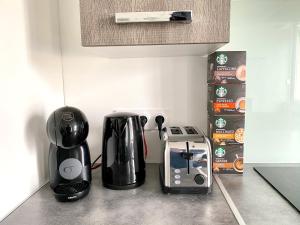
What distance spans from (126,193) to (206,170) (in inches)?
10.8

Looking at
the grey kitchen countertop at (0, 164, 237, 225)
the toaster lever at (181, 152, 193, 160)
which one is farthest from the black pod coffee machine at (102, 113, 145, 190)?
the toaster lever at (181, 152, 193, 160)

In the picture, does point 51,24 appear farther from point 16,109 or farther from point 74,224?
point 74,224

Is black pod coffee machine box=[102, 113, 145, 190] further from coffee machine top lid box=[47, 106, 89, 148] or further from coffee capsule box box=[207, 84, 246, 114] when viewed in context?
coffee capsule box box=[207, 84, 246, 114]

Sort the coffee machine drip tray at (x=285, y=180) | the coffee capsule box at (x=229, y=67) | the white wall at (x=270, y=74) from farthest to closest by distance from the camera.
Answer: the white wall at (x=270, y=74)
the coffee capsule box at (x=229, y=67)
the coffee machine drip tray at (x=285, y=180)

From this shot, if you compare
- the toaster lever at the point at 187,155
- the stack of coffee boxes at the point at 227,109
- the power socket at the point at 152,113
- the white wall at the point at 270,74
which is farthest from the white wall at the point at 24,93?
the white wall at the point at 270,74

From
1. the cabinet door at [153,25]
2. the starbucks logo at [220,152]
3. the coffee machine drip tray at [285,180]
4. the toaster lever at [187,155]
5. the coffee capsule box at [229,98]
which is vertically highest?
the cabinet door at [153,25]

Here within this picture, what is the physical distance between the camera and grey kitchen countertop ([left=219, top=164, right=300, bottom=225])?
62 cm

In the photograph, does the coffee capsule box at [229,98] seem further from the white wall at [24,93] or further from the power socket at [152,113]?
the white wall at [24,93]

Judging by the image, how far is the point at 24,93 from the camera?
77 cm

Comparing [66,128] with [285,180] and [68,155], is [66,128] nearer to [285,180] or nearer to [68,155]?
[68,155]

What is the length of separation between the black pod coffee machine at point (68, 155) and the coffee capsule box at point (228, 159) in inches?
18.9

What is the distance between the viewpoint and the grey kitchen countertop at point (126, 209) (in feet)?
2.07

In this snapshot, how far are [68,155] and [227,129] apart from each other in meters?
0.58

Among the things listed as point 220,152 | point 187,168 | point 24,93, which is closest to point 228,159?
point 220,152
